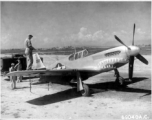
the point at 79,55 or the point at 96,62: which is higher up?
the point at 79,55

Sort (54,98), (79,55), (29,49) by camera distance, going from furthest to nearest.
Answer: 1. (79,55)
2. (29,49)
3. (54,98)

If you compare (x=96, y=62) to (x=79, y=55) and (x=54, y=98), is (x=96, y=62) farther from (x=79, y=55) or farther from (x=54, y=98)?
(x=54, y=98)

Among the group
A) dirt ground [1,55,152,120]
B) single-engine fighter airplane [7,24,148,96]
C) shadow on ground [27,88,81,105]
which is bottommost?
shadow on ground [27,88,81,105]

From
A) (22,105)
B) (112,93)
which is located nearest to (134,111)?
(112,93)

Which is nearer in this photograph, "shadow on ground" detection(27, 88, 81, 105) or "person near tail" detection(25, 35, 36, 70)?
"shadow on ground" detection(27, 88, 81, 105)

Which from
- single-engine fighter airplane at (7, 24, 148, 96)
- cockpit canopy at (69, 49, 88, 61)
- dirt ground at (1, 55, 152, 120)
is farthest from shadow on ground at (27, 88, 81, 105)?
cockpit canopy at (69, 49, 88, 61)

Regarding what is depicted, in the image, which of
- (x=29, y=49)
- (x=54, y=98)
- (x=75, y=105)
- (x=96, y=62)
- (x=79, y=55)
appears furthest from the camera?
(x=79, y=55)

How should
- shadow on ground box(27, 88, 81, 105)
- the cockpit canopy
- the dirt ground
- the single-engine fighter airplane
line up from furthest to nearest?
the cockpit canopy < the single-engine fighter airplane < shadow on ground box(27, 88, 81, 105) < the dirt ground

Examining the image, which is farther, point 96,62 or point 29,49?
point 29,49

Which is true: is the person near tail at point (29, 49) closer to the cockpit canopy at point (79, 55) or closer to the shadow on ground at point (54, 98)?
the shadow on ground at point (54, 98)

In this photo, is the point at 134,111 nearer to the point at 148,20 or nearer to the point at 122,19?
the point at 148,20

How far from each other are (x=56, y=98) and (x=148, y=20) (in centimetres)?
584

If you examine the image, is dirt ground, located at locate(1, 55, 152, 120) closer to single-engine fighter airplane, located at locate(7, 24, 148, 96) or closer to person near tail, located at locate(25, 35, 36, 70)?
single-engine fighter airplane, located at locate(7, 24, 148, 96)

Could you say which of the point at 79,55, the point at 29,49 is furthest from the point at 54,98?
the point at 29,49
